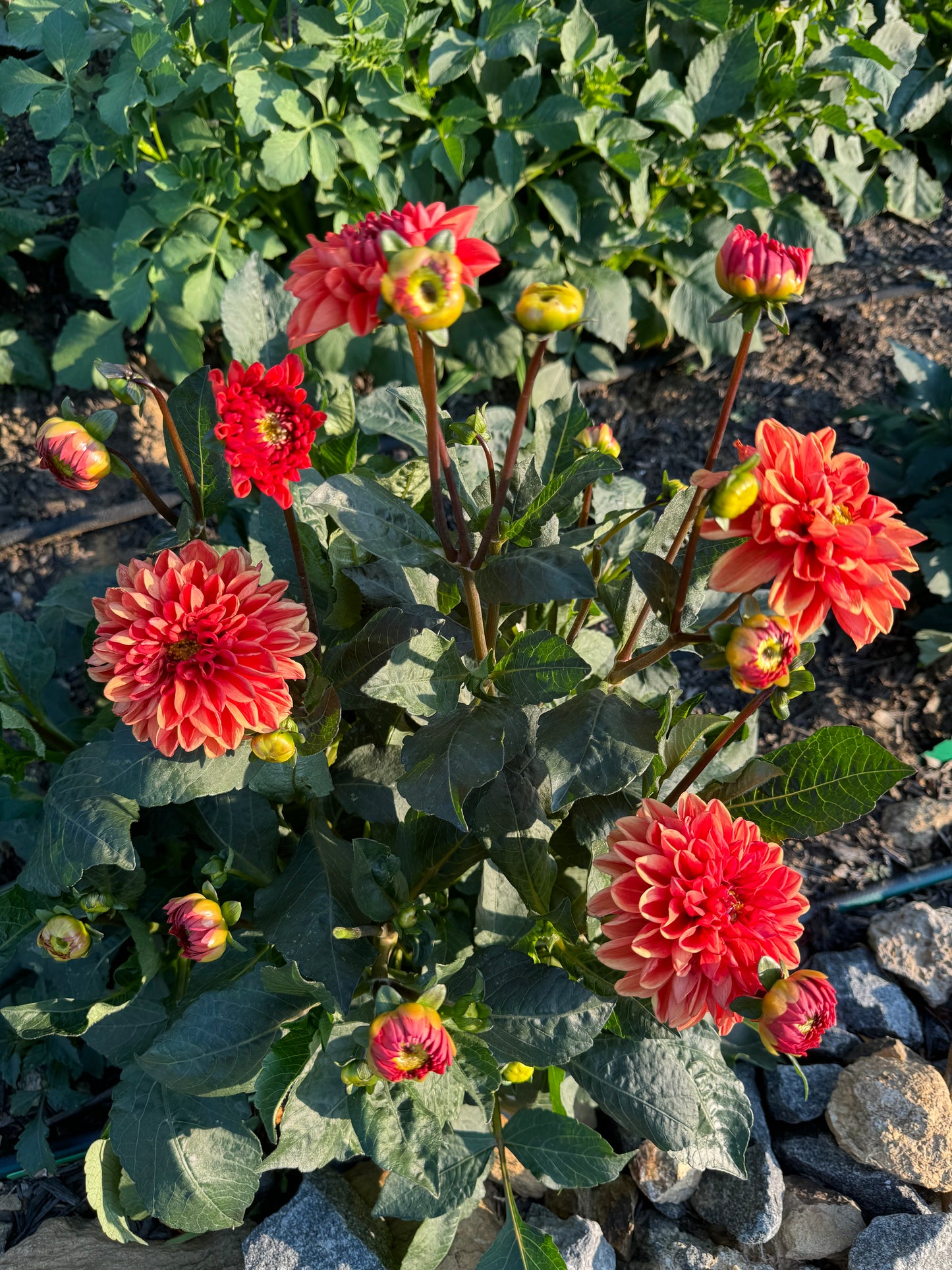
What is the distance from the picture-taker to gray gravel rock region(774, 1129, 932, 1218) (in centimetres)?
161

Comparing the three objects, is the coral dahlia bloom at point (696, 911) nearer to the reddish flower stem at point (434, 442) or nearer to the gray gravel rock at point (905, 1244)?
the reddish flower stem at point (434, 442)

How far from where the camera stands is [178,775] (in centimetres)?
118

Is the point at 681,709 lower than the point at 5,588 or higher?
higher

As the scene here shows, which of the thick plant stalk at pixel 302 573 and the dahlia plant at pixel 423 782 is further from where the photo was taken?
the thick plant stalk at pixel 302 573

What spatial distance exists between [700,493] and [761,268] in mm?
253

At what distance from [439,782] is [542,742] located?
163 millimetres

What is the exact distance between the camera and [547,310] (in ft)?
2.91

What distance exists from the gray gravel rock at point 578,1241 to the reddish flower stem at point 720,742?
0.75 metres

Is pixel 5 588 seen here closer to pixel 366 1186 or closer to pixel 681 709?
pixel 366 1186

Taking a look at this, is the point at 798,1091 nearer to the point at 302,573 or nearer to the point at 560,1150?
the point at 560,1150

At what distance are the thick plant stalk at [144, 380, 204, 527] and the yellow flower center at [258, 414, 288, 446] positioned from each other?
19cm

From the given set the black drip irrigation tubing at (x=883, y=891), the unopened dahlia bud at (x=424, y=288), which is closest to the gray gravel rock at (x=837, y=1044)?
the black drip irrigation tubing at (x=883, y=891)

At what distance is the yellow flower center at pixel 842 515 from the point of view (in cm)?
98

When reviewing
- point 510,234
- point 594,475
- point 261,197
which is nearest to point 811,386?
point 510,234
